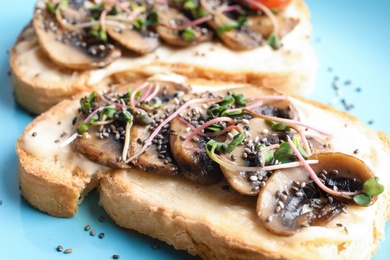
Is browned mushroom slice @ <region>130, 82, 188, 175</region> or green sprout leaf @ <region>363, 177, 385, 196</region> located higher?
green sprout leaf @ <region>363, 177, 385, 196</region>

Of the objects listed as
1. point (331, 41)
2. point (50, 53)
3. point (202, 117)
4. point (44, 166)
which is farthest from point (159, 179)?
point (331, 41)

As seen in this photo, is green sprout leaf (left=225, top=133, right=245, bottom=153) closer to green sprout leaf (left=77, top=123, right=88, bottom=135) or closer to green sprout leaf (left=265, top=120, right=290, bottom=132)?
green sprout leaf (left=265, top=120, right=290, bottom=132)

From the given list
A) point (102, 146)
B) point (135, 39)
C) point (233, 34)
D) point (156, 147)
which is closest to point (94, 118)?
point (102, 146)

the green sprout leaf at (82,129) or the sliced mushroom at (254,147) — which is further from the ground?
the sliced mushroom at (254,147)

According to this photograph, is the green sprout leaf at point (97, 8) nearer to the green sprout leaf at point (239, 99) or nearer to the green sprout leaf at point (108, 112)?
the green sprout leaf at point (108, 112)

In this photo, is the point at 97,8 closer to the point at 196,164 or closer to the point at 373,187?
the point at 196,164

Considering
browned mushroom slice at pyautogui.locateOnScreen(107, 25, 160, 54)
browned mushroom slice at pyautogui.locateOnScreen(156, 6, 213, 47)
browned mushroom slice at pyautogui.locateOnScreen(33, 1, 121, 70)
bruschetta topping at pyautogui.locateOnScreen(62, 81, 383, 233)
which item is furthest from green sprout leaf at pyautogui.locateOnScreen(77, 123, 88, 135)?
browned mushroom slice at pyautogui.locateOnScreen(156, 6, 213, 47)

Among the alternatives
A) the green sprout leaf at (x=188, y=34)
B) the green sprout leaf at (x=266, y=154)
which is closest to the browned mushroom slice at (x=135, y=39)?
the green sprout leaf at (x=188, y=34)
